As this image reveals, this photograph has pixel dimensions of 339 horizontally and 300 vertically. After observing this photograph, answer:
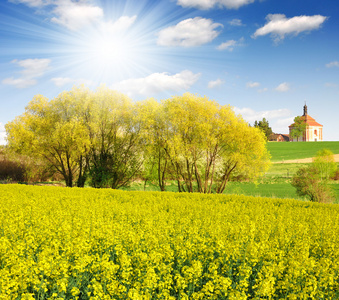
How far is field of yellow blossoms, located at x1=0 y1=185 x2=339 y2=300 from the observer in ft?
17.1

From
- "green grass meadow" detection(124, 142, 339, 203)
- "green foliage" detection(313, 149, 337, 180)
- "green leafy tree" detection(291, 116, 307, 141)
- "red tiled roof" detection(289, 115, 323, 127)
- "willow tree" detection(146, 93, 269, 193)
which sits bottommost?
"green grass meadow" detection(124, 142, 339, 203)

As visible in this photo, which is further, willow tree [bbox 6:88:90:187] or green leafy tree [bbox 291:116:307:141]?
green leafy tree [bbox 291:116:307:141]

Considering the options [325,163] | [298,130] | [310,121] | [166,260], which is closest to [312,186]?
[325,163]

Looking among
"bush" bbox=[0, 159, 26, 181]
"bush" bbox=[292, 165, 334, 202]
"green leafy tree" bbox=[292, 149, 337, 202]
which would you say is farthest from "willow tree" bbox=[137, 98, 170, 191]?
"bush" bbox=[0, 159, 26, 181]

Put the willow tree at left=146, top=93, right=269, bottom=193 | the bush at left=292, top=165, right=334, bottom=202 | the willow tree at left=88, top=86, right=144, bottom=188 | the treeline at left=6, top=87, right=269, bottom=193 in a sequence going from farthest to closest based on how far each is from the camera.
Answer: the willow tree at left=88, top=86, right=144, bottom=188
the treeline at left=6, top=87, right=269, bottom=193
the willow tree at left=146, top=93, right=269, bottom=193
the bush at left=292, top=165, right=334, bottom=202

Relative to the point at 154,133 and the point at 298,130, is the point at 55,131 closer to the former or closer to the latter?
the point at 154,133

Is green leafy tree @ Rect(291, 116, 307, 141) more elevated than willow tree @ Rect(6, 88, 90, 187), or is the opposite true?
green leafy tree @ Rect(291, 116, 307, 141)

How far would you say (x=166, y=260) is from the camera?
6387mm

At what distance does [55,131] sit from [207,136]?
17.2 meters

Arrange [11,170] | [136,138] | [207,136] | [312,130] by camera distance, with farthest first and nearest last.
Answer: [312,130] → [11,170] → [136,138] → [207,136]

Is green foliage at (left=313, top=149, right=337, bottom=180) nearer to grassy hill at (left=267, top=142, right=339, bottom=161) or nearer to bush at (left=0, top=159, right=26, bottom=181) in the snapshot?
grassy hill at (left=267, top=142, right=339, bottom=161)

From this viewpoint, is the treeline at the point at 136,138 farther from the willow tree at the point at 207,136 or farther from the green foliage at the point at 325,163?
the green foliage at the point at 325,163

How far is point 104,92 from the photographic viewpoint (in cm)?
3462

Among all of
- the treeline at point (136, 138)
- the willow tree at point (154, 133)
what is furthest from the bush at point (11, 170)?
the willow tree at point (154, 133)
